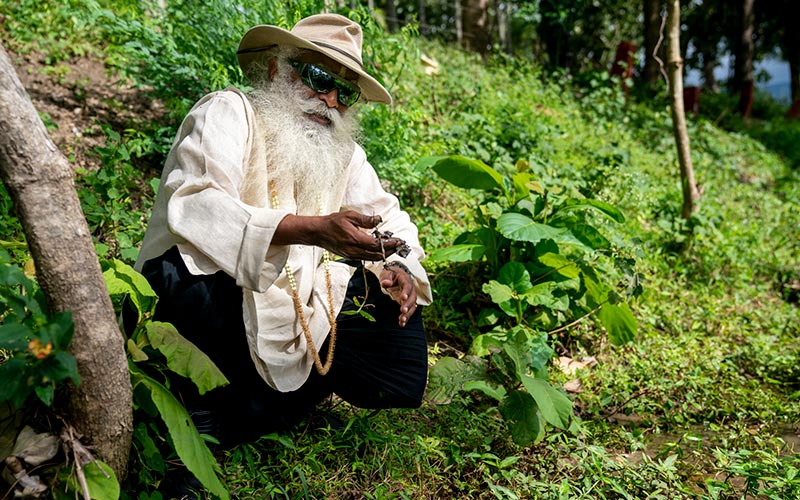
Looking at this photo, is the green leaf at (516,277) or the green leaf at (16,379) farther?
the green leaf at (516,277)

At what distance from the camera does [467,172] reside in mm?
3736

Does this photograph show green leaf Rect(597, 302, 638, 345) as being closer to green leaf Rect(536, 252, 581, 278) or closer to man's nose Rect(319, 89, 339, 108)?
green leaf Rect(536, 252, 581, 278)

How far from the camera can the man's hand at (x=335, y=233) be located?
2150 millimetres

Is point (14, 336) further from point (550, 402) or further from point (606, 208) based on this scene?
point (606, 208)

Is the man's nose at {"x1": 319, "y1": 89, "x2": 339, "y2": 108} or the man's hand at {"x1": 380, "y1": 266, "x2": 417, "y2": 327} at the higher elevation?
the man's nose at {"x1": 319, "y1": 89, "x2": 339, "y2": 108}

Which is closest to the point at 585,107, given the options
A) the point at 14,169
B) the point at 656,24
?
the point at 656,24

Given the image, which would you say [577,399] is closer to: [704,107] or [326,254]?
[326,254]

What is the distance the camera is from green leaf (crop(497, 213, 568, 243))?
3389mm

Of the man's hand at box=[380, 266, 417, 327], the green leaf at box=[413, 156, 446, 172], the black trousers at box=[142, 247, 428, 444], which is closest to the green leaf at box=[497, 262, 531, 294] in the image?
the green leaf at box=[413, 156, 446, 172]

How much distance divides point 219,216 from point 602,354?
8.83 ft

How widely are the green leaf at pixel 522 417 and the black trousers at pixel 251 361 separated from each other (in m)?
0.40

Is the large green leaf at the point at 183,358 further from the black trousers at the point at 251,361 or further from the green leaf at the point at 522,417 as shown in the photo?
the green leaf at the point at 522,417

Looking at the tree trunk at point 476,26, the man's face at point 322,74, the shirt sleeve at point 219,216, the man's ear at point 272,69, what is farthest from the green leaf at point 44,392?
the tree trunk at point 476,26

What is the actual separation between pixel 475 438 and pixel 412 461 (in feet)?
1.15
